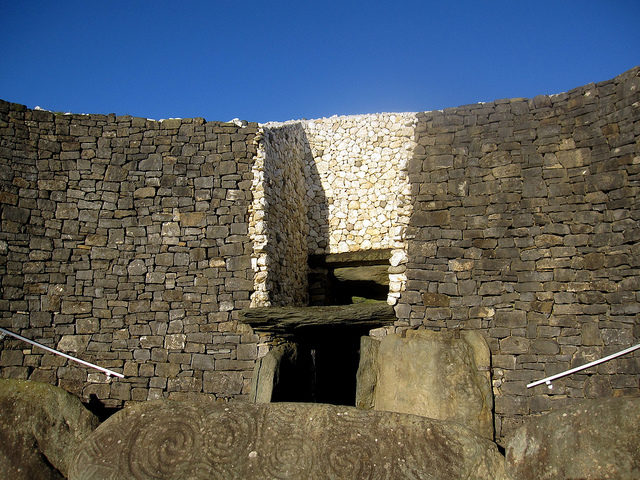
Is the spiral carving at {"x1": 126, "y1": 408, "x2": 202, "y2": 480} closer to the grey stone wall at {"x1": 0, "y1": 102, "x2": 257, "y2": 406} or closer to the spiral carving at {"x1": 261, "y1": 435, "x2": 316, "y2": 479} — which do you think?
the spiral carving at {"x1": 261, "y1": 435, "x2": 316, "y2": 479}

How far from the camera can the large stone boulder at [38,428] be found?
6.89 meters

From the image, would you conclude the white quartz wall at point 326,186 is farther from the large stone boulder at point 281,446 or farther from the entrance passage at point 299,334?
the large stone boulder at point 281,446

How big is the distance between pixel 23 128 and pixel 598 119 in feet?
28.9

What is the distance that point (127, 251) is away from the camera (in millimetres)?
9109

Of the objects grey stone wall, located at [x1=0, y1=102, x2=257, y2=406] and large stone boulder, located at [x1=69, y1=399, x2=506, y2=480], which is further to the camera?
grey stone wall, located at [x1=0, y1=102, x2=257, y2=406]

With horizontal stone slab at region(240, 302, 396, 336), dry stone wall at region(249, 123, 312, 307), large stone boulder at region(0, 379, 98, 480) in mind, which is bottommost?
large stone boulder at region(0, 379, 98, 480)

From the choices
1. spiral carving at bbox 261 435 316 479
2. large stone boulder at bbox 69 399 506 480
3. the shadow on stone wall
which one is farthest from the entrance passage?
spiral carving at bbox 261 435 316 479

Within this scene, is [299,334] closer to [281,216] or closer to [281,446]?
[281,216]

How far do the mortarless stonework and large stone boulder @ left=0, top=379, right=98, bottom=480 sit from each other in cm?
111

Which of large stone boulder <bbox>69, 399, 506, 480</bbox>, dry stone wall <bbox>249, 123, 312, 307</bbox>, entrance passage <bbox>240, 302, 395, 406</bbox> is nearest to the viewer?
large stone boulder <bbox>69, 399, 506, 480</bbox>

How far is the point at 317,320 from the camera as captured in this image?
889 cm

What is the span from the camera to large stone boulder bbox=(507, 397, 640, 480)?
5.30 m

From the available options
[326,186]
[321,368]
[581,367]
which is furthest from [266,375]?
[581,367]

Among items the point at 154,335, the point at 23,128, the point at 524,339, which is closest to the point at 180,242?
the point at 154,335
